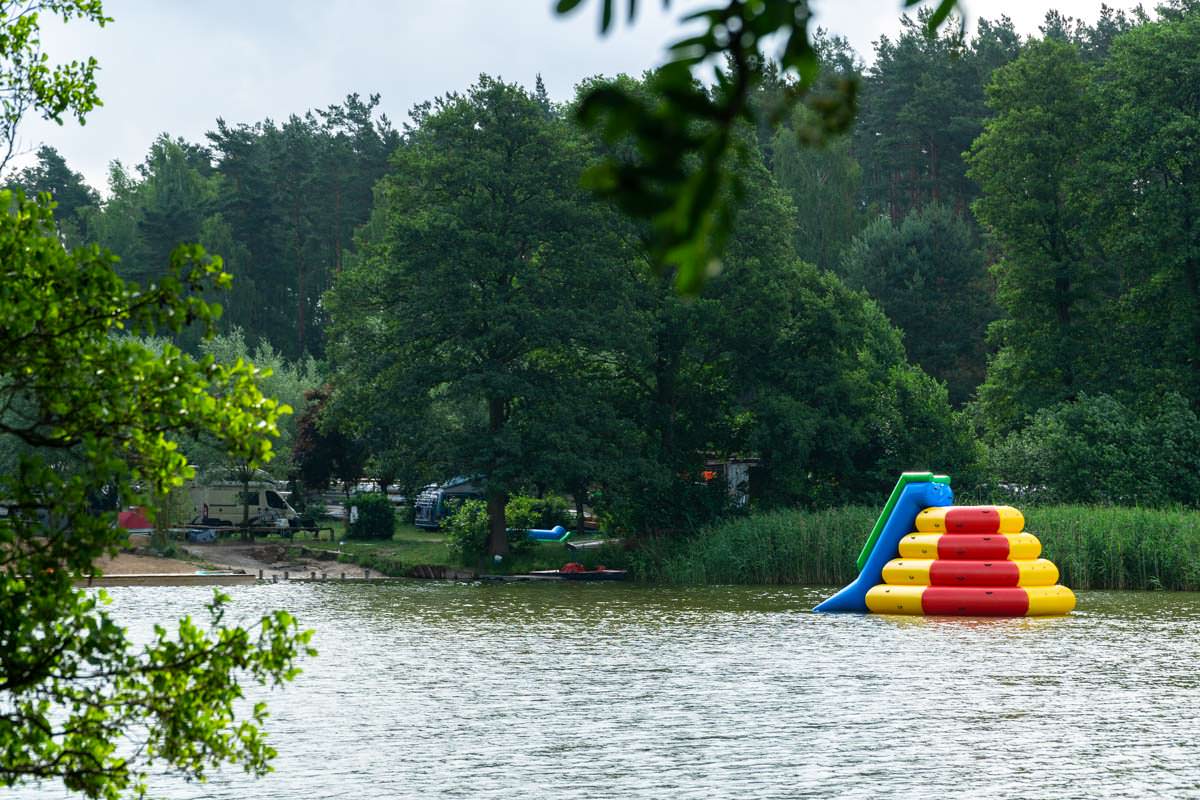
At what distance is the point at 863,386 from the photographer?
47188 mm

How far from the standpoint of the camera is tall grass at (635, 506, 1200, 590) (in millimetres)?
37062

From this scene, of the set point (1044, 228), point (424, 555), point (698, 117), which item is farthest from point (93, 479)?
point (1044, 228)

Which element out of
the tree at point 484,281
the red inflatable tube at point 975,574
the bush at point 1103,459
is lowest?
the red inflatable tube at point 975,574

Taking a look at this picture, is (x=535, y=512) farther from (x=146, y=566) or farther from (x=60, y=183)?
(x=60, y=183)

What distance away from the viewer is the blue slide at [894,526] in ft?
105

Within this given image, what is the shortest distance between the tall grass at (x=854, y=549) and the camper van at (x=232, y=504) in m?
19.6

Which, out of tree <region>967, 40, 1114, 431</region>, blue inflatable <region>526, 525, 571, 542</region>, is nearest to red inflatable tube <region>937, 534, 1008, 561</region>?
blue inflatable <region>526, 525, 571, 542</region>

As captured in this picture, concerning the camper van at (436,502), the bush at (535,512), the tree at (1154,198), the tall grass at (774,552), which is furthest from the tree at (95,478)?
the camper van at (436,502)

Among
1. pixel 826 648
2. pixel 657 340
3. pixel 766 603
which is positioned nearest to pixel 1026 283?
pixel 657 340

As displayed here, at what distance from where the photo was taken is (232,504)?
59562mm

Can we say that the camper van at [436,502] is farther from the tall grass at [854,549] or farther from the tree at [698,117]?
the tree at [698,117]

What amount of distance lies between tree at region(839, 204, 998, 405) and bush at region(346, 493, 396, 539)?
2335cm

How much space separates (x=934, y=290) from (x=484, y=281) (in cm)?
2837

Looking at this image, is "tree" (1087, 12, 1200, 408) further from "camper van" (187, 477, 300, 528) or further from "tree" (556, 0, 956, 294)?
Result: "tree" (556, 0, 956, 294)
